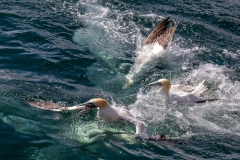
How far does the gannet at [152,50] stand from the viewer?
33.3ft

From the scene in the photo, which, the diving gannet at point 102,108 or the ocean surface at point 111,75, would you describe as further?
the diving gannet at point 102,108

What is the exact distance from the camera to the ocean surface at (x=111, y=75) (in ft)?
22.7

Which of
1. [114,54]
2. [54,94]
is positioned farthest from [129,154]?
[114,54]

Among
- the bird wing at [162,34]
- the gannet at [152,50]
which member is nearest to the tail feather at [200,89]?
the gannet at [152,50]

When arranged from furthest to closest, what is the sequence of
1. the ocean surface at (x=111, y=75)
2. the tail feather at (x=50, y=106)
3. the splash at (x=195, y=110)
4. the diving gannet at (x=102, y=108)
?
the splash at (x=195, y=110)
the diving gannet at (x=102, y=108)
the tail feather at (x=50, y=106)
the ocean surface at (x=111, y=75)

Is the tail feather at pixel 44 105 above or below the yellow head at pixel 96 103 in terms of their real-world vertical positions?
below

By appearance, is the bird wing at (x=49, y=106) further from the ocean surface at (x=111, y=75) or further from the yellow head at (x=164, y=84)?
the yellow head at (x=164, y=84)

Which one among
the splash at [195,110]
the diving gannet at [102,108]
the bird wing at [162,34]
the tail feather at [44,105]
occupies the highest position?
the bird wing at [162,34]

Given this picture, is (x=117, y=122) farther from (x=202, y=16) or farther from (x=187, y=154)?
(x=202, y=16)

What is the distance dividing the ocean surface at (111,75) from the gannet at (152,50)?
0.59ft

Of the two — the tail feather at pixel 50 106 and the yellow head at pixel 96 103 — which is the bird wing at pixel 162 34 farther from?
the tail feather at pixel 50 106

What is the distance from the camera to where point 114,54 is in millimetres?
10953

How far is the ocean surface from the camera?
6.93 m

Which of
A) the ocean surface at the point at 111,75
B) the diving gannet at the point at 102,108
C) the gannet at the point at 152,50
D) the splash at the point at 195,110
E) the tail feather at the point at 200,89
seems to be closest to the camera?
the ocean surface at the point at 111,75
